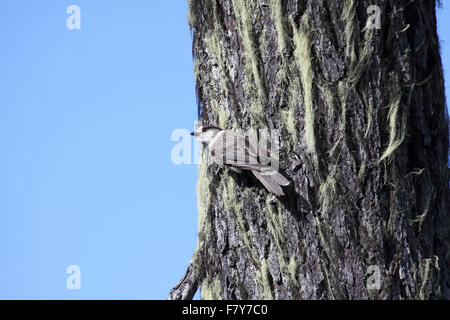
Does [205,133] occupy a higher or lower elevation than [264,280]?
higher

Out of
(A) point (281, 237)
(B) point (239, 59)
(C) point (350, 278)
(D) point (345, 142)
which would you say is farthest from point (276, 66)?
(C) point (350, 278)

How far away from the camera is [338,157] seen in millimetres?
3189

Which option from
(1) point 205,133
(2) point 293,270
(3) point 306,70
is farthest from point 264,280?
(3) point 306,70

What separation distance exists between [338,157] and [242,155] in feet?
1.52

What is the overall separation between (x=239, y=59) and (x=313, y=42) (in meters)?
0.37

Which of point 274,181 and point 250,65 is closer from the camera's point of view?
point 274,181

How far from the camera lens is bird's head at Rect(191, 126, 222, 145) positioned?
353cm

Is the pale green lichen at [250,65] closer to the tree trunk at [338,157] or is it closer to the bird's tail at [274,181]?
the tree trunk at [338,157]

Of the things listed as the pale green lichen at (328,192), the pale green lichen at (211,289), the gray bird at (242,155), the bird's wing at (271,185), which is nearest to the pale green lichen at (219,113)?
the gray bird at (242,155)

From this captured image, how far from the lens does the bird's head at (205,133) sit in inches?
139

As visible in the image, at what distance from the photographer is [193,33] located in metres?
3.66

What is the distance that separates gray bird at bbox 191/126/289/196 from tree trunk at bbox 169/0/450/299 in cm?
6

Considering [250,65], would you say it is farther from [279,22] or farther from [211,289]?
[211,289]
